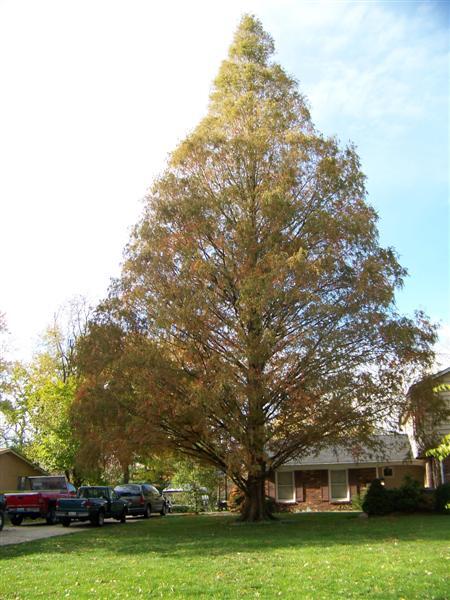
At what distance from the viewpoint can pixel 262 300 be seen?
1828cm

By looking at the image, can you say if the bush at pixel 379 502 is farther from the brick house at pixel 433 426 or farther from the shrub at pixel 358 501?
the shrub at pixel 358 501

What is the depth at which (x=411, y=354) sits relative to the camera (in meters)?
20.0

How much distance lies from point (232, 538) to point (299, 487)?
18908mm

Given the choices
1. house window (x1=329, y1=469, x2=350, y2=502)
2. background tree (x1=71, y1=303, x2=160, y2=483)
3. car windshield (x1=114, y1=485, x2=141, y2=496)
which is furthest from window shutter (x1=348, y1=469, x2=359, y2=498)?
background tree (x1=71, y1=303, x2=160, y2=483)

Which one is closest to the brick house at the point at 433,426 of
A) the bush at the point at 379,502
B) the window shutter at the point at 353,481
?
the bush at the point at 379,502

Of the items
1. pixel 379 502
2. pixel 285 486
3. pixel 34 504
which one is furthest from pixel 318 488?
pixel 34 504

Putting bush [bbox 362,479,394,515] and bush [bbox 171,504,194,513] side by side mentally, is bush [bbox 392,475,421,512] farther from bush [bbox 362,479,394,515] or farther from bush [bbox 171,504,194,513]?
bush [bbox 171,504,194,513]

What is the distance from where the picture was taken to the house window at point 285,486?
34188 mm

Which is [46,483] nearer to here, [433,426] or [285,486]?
[285,486]

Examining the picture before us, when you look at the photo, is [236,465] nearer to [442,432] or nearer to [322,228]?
[322,228]

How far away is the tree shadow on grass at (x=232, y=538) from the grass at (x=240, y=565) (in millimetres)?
26

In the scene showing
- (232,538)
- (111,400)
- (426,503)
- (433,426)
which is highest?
(111,400)

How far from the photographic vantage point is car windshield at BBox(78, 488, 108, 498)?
24.5 meters

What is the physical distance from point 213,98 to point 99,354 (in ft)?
36.7
